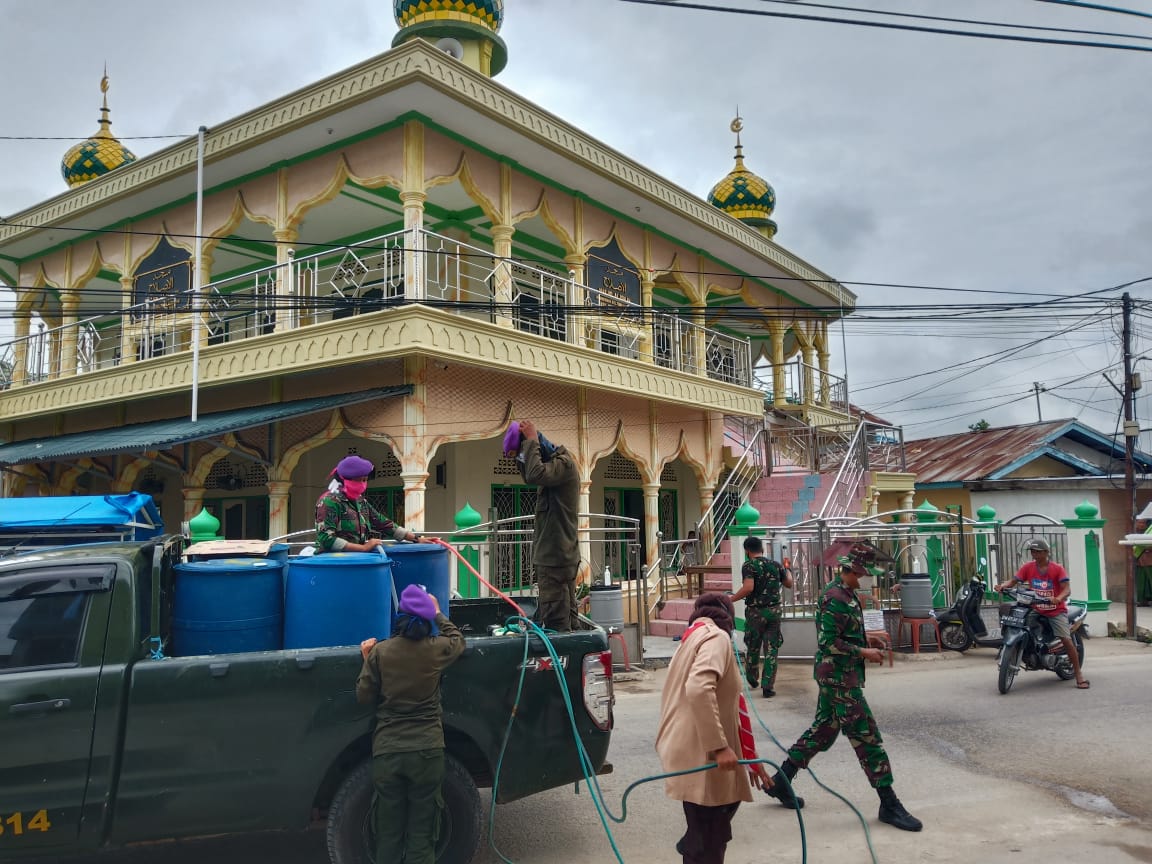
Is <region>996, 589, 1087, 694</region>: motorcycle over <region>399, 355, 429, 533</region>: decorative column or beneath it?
beneath

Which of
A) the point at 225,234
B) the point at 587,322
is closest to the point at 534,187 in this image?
the point at 587,322

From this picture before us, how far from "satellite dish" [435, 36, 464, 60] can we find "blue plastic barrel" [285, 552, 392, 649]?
44.5ft

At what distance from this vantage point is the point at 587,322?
14.1 m

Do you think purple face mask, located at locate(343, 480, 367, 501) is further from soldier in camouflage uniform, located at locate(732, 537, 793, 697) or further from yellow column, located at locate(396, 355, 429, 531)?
yellow column, located at locate(396, 355, 429, 531)

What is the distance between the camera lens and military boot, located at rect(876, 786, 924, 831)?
4848mm

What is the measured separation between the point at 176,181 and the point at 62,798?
Answer: 12.6m

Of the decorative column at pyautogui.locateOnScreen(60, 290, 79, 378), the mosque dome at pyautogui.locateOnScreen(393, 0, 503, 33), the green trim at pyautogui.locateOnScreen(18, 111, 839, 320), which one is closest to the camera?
the green trim at pyautogui.locateOnScreen(18, 111, 839, 320)

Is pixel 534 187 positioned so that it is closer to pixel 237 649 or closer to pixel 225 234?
pixel 225 234

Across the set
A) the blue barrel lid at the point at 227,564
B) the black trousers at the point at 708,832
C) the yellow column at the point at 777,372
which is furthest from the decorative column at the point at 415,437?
the yellow column at the point at 777,372

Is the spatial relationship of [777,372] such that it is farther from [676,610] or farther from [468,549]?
[468,549]

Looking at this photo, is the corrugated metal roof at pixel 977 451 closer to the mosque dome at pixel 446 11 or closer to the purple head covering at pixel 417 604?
the mosque dome at pixel 446 11

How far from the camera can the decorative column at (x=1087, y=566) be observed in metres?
12.3

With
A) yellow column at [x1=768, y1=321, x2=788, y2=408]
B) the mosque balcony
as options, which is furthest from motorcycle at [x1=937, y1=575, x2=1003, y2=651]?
yellow column at [x1=768, y1=321, x2=788, y2=408]

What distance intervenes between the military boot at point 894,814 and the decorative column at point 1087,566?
29.7 ft
